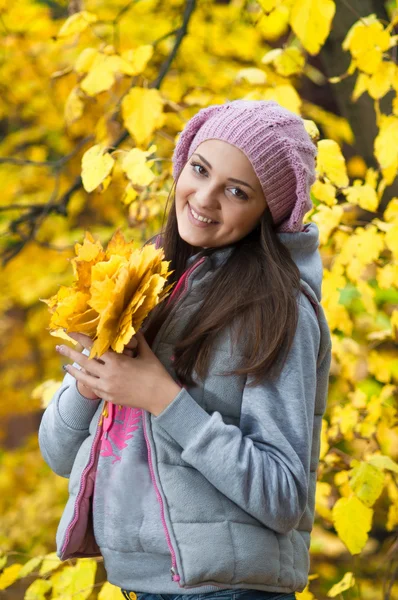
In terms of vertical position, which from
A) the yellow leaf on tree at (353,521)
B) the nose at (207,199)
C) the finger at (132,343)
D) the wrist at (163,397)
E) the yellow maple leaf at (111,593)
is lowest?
the yellow leaf on tree at (353,521)

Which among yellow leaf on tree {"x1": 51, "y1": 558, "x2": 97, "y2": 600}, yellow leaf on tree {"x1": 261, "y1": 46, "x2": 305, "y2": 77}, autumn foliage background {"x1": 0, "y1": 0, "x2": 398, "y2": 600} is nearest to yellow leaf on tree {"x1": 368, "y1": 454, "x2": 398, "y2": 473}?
autumn foliage background {"x1": 0, "y1": 0, "x2": 398, "y2": 600}

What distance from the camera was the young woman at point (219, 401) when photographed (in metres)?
1.41

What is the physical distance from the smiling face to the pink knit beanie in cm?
2

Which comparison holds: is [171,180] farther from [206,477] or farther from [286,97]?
[206,477]

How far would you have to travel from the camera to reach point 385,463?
2182 mm

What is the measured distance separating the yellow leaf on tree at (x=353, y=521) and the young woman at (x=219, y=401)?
0.52m

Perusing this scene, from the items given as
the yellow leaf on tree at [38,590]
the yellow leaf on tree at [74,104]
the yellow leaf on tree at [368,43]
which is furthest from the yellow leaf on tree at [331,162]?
the yellow leaf on tree at [38,590]

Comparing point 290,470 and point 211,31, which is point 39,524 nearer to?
point 211,31

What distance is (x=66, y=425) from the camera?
1643mm

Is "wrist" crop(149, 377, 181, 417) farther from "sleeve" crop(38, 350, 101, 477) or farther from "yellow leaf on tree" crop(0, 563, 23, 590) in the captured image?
"yellow leaf on tree" crop(0, 563, 23, 590)

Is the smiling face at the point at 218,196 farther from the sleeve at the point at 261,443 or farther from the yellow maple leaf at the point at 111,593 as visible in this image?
the yellow maple leaf at the point at 111,593

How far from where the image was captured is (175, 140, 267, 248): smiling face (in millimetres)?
1545

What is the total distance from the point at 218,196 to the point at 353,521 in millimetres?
1019

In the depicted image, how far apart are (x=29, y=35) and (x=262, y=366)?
398cm
